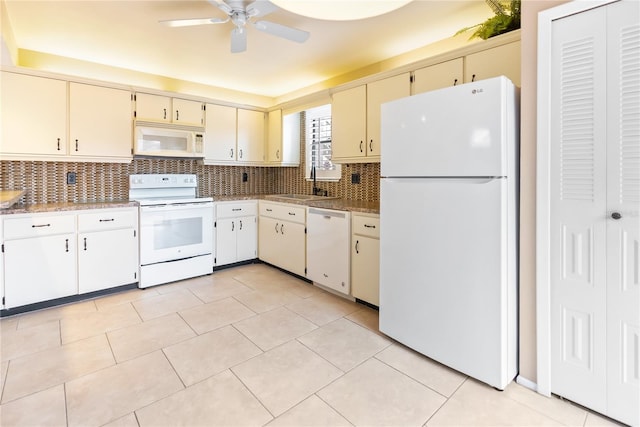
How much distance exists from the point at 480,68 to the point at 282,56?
1.98 meters

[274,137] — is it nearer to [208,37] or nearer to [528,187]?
[208,37]

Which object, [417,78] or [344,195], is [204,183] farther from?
[417,78]

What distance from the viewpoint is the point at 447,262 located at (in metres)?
1.92

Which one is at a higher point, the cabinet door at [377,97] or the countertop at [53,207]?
the cabinet door at [377,97]

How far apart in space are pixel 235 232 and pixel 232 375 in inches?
92.1

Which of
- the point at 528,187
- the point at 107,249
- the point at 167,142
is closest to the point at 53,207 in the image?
the point at 107,249

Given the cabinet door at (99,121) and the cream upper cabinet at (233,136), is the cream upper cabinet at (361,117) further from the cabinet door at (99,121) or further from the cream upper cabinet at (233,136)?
the cabinet door at (99,121)

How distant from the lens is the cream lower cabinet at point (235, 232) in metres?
3.94

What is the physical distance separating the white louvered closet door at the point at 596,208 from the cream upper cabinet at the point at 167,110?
3476 millimetres

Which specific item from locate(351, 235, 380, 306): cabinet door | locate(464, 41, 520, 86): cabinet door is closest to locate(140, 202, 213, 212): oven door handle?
locate(351, 235, 380, 306): cabinet door

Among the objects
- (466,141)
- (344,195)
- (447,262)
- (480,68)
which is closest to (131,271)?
(344,195)

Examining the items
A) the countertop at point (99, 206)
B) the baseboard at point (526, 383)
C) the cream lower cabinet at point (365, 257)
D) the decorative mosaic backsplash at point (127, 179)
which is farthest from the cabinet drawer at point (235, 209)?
the baseboard at point (526, 383)

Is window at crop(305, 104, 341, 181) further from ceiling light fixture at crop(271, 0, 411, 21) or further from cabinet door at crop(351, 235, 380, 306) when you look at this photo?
ceiling light fixture at crop(271, 0, 411, 21)

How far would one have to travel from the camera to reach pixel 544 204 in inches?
65.7
